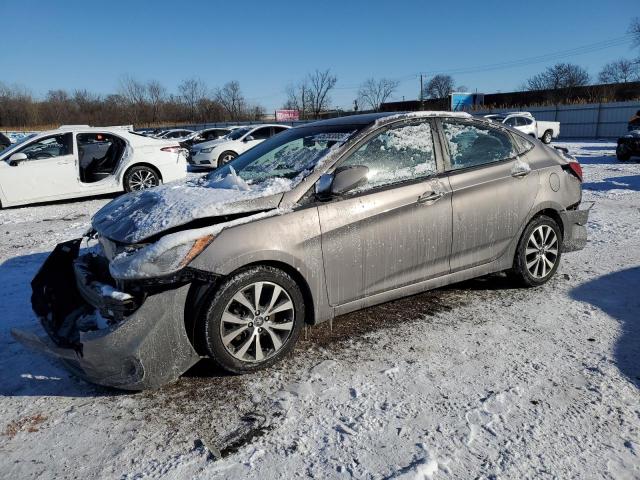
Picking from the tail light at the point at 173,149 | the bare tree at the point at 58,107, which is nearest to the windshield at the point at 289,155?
the tail light at the point at 173,149

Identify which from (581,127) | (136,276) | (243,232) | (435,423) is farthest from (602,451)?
(581,127)

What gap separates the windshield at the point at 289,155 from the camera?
3.50 meters

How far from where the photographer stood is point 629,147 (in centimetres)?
1474

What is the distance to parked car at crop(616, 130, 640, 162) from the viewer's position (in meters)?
14.6

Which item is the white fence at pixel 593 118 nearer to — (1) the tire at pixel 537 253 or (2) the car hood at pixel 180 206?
(1) the tire at pixel 537 253

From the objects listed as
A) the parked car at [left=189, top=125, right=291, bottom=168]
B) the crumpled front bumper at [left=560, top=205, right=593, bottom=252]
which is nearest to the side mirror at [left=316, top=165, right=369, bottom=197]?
the crumpled front bumper at [left=560, top=205, right=593, bottom=252]

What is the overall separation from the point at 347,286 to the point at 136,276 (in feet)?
4.51

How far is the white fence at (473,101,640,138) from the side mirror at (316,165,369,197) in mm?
31595

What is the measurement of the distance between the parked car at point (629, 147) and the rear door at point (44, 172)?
15.3 m

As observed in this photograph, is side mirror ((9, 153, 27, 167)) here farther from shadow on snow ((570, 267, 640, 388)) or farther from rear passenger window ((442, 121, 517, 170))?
shadow on snow ((570, 267, 640, 388))

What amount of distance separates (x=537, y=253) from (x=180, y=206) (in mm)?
3160

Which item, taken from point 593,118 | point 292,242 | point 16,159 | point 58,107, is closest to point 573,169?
point 292,242

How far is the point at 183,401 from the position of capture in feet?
9.27

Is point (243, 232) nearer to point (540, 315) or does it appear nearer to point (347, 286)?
point (347, 286)
